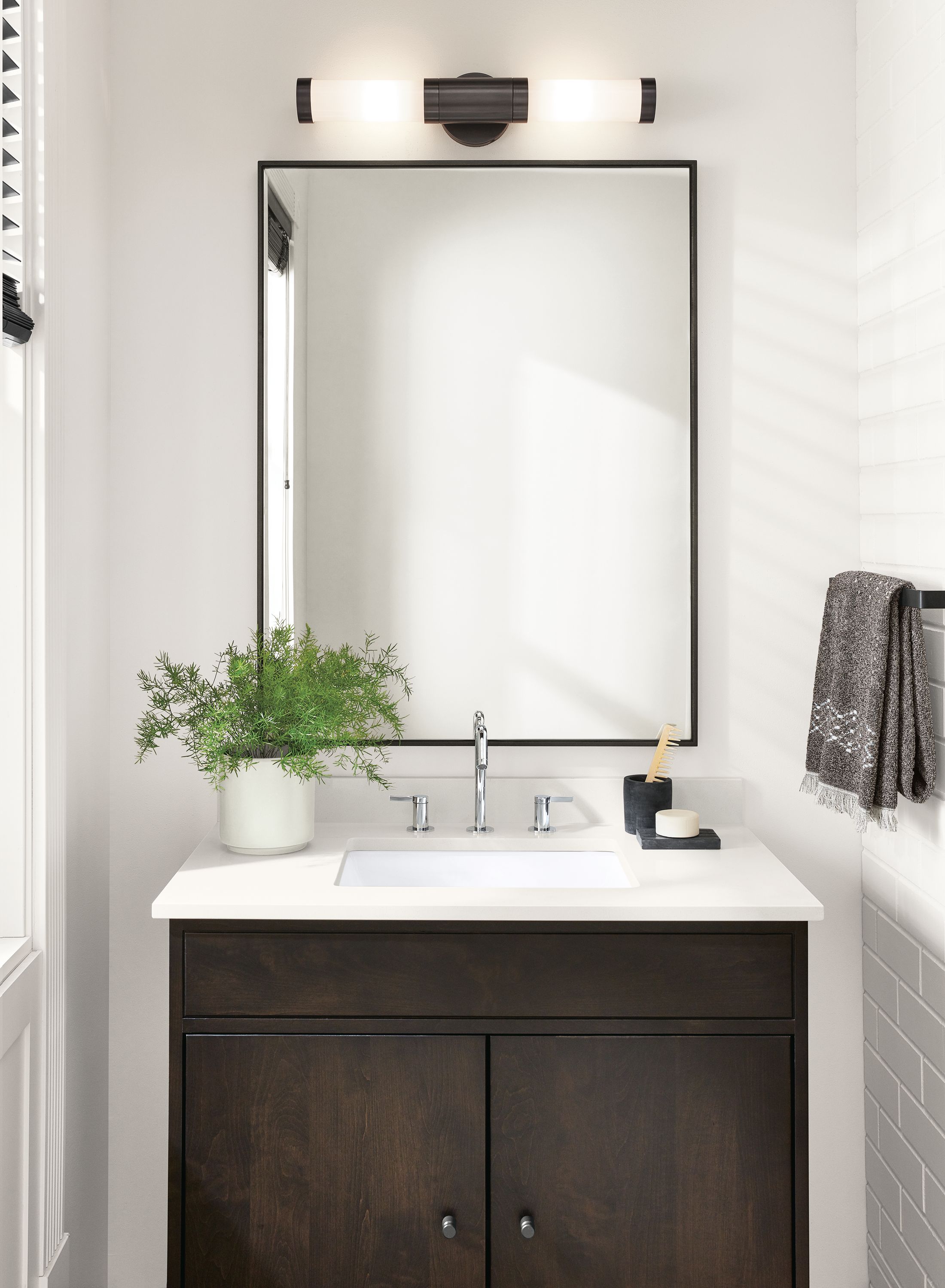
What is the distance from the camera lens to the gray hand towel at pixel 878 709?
5.75ft

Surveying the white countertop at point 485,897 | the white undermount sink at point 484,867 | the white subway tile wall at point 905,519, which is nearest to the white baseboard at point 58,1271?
the white countertop at point 485,897

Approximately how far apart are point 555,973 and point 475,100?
1544 millimetres

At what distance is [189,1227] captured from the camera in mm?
1631

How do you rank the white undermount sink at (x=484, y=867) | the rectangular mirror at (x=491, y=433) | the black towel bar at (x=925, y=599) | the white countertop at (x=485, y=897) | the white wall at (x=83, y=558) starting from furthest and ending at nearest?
1. the rectangular mirror at (x=491, y=433)
2. the white undermount sink at (x=484, y=867)
3. the white wall at (x=83, y=558)
4. the black towel bar at (x=925, y=599)
5. the white countertop at (x=485, y=897)

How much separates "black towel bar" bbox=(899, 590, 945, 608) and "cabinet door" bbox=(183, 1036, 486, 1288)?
969 millimetres

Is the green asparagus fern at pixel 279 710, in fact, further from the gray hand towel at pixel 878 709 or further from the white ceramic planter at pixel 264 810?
the gray hand towel at pixel 878 709

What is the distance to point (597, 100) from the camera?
199 cm

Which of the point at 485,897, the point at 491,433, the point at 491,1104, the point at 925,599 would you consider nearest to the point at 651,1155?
the point at 491,1104

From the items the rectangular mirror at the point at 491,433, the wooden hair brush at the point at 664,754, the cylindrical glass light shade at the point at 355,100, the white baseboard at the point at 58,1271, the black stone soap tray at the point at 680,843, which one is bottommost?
the white baseboard at the point at 58,1271

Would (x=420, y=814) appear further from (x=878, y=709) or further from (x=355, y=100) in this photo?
(x=355, y=100)

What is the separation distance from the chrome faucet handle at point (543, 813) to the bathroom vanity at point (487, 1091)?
377 millimetres

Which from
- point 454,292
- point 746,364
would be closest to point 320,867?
point 454,292

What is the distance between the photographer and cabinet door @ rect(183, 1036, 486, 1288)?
5.31 feet

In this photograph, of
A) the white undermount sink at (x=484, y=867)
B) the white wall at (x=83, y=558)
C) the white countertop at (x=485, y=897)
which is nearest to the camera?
the white countertop at (x=485, y=897)
